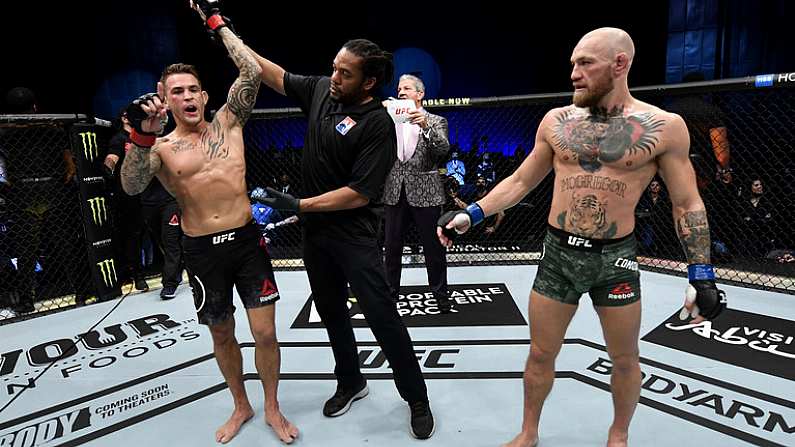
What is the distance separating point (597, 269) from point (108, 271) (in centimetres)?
388

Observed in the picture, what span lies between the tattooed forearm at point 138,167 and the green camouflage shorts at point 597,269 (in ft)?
5.18

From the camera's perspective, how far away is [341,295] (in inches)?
89.7

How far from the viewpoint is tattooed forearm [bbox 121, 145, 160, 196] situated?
1.94 meters

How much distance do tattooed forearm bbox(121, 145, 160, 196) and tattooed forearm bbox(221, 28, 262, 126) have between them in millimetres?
374

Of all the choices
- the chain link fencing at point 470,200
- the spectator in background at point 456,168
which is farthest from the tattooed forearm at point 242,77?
the spectator in background at point 456,168

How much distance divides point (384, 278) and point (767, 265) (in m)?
4.03

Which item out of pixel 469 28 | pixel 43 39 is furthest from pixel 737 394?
pixel 43 39

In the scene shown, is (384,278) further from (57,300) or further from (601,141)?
(57,300)

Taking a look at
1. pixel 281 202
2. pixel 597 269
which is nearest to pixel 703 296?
pixel 597 269

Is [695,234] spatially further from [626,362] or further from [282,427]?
[282,427]

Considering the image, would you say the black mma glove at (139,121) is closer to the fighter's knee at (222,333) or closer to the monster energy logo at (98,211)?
the fighter's knee at (222,333)

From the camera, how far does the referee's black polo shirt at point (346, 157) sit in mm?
1988

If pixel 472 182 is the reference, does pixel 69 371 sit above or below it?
below

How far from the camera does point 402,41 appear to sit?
773 centimetres
